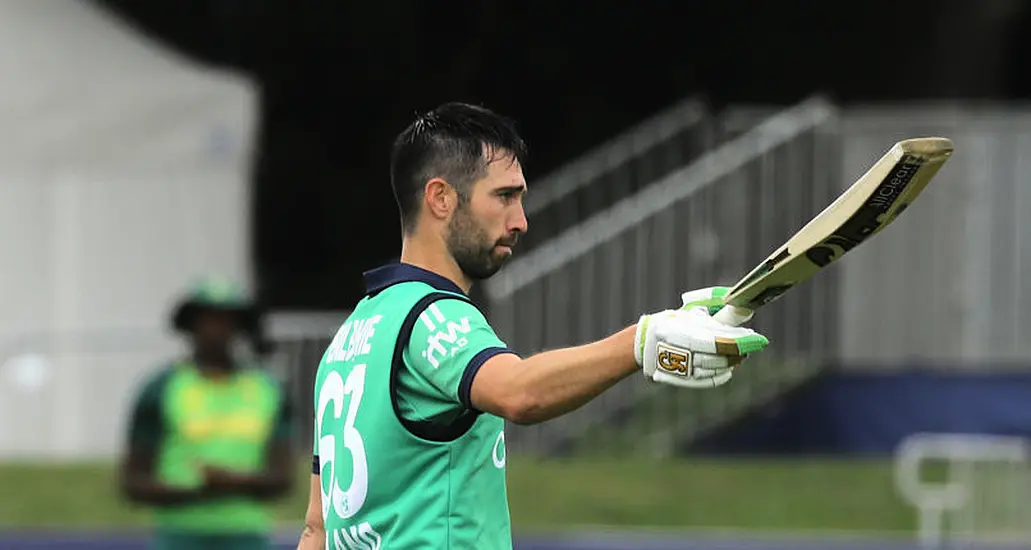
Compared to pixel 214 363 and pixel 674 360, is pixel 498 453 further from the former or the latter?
pixel 214 363

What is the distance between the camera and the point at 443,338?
184 inches

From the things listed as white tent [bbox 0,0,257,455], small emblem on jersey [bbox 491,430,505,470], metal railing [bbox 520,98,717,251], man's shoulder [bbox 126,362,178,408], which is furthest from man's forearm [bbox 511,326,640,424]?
white tent [bbox 0,0,257,455]

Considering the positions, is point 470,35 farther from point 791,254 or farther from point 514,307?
point 791,254

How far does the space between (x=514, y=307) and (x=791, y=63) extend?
3417 mm

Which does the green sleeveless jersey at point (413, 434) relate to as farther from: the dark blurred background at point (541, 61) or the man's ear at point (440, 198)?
the dark blurred background at point (541, 61)

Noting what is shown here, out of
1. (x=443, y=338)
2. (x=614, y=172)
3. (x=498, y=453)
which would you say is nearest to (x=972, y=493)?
(x=614, y=172)

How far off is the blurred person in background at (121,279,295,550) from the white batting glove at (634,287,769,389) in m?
4.81

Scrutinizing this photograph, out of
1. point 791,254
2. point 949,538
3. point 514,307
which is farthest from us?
point 514,307

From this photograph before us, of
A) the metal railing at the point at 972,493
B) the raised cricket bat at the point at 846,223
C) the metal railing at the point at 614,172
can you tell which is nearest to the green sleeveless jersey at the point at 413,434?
the raised cricket bat at the point at 846,223

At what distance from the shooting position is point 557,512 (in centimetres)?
1345

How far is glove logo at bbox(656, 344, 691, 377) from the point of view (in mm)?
4262

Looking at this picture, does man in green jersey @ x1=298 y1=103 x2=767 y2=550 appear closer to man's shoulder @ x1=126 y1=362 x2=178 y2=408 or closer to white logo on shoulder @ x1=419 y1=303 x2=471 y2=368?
white logo on shoulder @ x1=419 y1=303 x2=471 y2=368

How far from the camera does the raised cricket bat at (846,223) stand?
415 cm

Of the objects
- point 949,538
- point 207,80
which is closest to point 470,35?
point 207,80
